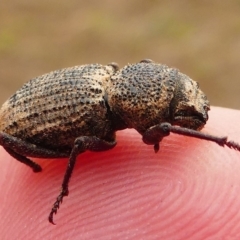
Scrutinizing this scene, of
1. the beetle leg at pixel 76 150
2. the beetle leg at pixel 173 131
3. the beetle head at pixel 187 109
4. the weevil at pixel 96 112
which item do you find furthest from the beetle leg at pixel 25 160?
the beetle head at pixel 187 109

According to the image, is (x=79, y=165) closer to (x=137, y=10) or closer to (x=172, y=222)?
(x=172, y=222)

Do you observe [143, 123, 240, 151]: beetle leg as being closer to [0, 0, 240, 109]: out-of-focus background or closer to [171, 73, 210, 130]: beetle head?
[171, 73, 210, 130]: beetle head

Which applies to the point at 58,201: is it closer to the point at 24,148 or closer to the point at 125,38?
the point at 24,148

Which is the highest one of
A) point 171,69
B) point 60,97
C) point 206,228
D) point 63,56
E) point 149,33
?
point 171,69

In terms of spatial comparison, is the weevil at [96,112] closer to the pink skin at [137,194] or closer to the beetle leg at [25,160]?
the beetle leg at [25,160]

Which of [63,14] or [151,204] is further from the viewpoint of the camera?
→ [63,14]

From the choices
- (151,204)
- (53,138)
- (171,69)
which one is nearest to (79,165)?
(53,138)

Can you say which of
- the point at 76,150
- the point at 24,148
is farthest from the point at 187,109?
the point at 24,148
